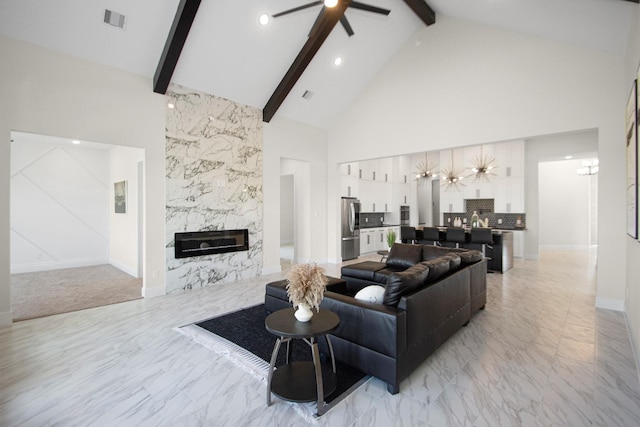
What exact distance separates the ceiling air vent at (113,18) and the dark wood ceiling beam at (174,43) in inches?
22.3

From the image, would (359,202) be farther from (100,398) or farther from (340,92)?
(100,398)

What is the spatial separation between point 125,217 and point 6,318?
11.0 feet

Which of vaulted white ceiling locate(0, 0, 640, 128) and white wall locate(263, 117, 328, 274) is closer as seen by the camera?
vaulted white ceiling locate(0, 0, 640, 128)

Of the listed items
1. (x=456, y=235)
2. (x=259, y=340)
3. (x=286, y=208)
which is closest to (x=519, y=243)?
(x=456, y=235)

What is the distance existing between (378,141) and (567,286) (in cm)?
455

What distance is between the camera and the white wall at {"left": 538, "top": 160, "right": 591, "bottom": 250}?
1031 centimetres

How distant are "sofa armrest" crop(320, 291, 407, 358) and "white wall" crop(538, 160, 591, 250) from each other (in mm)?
10602

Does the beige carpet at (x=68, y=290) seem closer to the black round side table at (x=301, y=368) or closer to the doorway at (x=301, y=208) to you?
the black round side table at (x=301, y=368)

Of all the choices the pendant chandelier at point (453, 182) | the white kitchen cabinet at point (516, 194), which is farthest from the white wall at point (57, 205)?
the white kitchen cabinet at point (516, 194)

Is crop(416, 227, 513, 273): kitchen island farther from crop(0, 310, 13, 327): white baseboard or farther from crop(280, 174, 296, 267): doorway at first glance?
crop(0, 310, 13, 327): white baseboard

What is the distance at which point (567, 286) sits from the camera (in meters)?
5.43

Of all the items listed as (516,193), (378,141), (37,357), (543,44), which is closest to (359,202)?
(378,141)

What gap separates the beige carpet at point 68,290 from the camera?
169 inches

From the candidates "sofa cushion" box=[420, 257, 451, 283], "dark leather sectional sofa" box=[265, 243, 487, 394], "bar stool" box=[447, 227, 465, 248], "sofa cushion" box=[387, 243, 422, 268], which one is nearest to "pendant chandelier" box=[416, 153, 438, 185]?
"bar stool" box=[447, 227, 465, 248]
